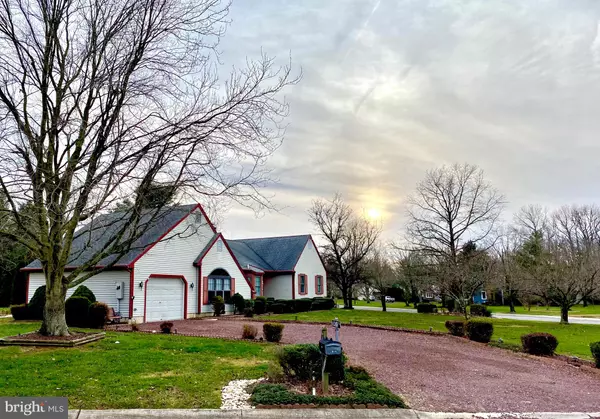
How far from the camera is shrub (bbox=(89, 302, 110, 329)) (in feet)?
53.3

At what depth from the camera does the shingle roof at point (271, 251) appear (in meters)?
34.1

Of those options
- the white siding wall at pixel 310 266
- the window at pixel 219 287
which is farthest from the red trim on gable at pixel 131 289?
the white siding wall at pixel 310 266

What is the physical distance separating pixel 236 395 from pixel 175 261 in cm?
1670

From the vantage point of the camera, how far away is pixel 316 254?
3791cm

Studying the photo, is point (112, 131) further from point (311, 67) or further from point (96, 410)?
point (96, 410)

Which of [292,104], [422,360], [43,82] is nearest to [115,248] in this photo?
[43,82]

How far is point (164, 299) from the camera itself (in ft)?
70.1

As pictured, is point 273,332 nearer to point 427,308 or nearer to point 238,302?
point 238,302

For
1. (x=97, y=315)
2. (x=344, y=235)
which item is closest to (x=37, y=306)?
(x=97, y=315)

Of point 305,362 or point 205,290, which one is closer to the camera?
point 305,362

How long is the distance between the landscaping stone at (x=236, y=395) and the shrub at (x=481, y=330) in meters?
9.94

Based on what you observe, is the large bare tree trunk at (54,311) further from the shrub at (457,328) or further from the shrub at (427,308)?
the shrub at (427,308)

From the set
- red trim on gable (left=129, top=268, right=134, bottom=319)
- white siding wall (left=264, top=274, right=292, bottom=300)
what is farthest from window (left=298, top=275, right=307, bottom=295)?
red trim on gable (left=129, top=268, right=134, bottom=319)

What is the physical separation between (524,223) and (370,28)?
1880 inches
